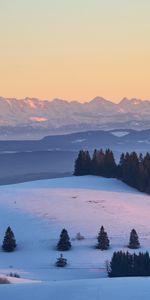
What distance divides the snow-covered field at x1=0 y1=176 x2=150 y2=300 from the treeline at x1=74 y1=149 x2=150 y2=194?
4.12ft

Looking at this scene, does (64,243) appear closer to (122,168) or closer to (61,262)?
(61,262)

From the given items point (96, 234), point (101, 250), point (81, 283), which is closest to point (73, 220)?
point (96, 234)

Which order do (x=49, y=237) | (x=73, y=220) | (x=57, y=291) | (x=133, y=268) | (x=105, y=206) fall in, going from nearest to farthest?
(x=57, y=291) → (x=133, y=268) → (x=49, y=237) → (x=73, y=220) → (x=105, y=206)

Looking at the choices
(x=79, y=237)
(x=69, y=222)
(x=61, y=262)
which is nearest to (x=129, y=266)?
(x=61, y=262)

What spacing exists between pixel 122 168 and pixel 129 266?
42851 millimetres

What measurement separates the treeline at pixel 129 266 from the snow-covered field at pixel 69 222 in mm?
1468

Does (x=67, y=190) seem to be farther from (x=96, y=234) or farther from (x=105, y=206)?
(x=96, y=234)

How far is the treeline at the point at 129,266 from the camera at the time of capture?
51031 mm

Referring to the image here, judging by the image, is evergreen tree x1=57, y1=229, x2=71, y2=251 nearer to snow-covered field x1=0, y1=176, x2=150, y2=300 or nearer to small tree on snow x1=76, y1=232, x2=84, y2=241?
snow-covered field x1=0, y1=176, x2=150, y2=300

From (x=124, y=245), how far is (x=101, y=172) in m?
33.5

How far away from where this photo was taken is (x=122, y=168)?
94.2 meters

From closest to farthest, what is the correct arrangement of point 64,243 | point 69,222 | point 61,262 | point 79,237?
point 61,262 → point 64,243 → point 79,237 → point 69,222

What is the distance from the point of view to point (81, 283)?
3266 centimetres

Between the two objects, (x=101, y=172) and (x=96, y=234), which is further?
(x=101, y=172)
